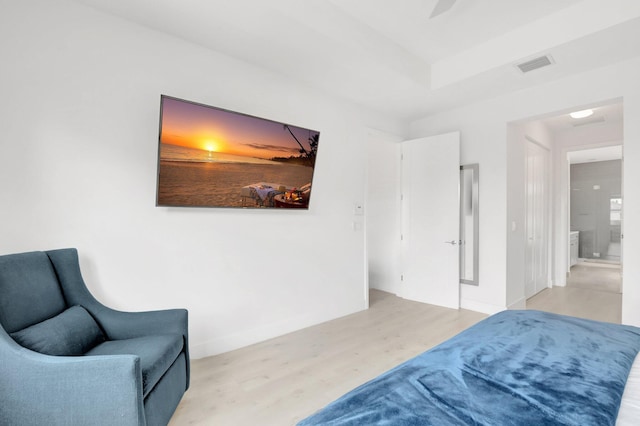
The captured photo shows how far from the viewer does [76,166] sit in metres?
2.15

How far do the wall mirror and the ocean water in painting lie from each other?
2.88 m

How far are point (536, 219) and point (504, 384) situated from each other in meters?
4.75

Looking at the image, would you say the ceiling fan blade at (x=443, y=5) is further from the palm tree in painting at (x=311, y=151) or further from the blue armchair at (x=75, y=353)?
the blue armchair at (x=75, y=353)

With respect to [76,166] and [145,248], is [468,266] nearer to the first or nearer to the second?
[145,248]

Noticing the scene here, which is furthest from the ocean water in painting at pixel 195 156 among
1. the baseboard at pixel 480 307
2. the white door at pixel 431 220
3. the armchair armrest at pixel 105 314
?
the baseboard at pixel 480 307

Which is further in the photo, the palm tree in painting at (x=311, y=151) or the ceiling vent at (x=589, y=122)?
the ceiling vent at (x=589, y=122)

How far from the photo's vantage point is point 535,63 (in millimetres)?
3037

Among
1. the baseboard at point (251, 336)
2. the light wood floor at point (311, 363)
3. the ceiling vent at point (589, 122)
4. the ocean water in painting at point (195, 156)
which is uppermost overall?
the ceiling vent at point (589, 122)

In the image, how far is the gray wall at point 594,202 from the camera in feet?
25.9

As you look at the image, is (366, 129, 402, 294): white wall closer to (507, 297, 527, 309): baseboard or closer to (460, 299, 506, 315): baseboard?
(460, 299, 506, 315): baseboard

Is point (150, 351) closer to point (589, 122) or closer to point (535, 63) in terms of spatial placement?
point (535, 63)

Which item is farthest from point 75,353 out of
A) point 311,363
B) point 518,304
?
point 518,304

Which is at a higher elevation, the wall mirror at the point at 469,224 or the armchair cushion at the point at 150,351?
the wall mirror at the point at 469,224

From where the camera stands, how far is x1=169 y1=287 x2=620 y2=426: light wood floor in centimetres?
200
